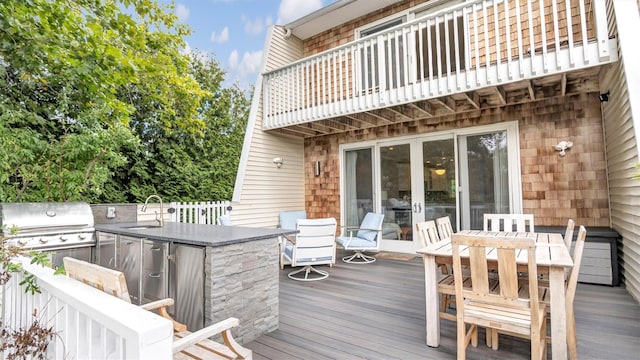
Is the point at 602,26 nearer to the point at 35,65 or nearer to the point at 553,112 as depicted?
the point at 553,112

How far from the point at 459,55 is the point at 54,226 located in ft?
20.0

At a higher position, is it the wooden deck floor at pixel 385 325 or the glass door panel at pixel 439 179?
the glass door panel at pixel 439 179

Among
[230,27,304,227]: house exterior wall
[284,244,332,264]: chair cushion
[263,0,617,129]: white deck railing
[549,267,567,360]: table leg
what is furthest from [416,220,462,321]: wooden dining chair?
[230,27,304,227]: house exterior wall

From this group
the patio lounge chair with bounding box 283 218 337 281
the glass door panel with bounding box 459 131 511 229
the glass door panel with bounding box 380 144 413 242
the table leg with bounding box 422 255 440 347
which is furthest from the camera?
the glass door panel with bounding box 380 144 413 242

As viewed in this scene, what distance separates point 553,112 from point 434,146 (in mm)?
1894

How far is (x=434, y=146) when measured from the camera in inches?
243

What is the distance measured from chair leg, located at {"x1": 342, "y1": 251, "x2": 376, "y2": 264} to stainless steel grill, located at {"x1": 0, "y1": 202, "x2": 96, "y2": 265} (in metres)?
3.96

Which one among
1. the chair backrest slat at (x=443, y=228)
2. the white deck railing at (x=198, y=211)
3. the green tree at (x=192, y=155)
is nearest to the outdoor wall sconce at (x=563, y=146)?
the chair backrest slat at (x=443, y=228)

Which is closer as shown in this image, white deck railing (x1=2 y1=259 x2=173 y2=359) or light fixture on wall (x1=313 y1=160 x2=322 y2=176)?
white deck railing (x1=2 y1=259 x2=173 y2=359)

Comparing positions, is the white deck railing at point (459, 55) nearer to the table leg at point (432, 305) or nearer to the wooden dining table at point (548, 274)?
the wooden dining table at point (548, 274)

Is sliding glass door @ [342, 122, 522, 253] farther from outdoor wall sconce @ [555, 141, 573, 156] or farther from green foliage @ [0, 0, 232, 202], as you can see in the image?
green foliage @ [0, 0, 232, 202]

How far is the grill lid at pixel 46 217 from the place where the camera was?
343 centimetres

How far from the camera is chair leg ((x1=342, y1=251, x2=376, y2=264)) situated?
19.1ft

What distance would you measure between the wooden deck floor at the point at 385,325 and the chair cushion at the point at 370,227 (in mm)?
1452
